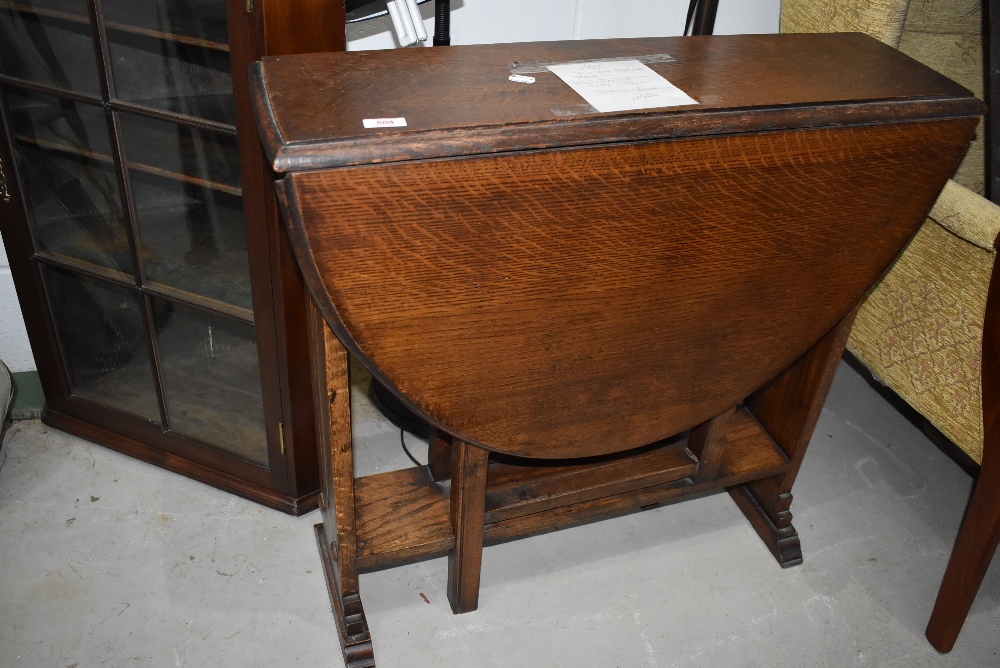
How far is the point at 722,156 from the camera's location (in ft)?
3.71

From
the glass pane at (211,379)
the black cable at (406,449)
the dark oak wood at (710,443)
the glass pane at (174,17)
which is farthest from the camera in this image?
the black cable at (406,449)

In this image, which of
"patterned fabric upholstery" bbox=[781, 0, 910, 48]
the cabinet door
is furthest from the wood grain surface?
the cabinet door

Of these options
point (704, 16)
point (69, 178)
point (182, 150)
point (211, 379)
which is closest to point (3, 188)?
point (69, 178)

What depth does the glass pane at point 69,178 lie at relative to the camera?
1498 mm

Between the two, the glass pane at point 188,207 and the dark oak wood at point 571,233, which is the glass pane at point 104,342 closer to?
the glass pane at point 188,207

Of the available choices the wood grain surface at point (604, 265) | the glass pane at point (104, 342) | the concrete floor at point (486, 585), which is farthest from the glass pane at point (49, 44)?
the concrete floor at point (486, 585)

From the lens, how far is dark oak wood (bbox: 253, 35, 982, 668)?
104cm

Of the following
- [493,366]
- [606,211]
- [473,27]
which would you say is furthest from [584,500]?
[473,27]

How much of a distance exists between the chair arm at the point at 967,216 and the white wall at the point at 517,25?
2.76ft

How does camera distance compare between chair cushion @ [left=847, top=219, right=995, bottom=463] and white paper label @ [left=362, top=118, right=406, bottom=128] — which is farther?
chair cushion @ [left=847, top=219, right=995, bottom=463]

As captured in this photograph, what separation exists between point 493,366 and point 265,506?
0.77 meters

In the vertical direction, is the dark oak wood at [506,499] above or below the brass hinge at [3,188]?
below

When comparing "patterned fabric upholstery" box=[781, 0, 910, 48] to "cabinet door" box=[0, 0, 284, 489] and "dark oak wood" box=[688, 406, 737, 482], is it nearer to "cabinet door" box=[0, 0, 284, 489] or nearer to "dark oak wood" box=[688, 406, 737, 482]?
"dark oak wood" box=[688, 406, 737, 482]

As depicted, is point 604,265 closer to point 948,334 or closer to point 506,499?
point 506,499
